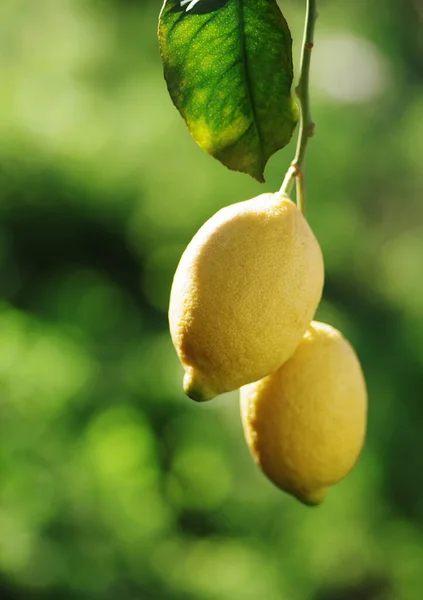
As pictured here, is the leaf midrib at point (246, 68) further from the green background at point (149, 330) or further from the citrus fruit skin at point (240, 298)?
the green background at point (149, 330)

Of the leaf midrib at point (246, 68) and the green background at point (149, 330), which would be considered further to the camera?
the green background at point (149, 330)

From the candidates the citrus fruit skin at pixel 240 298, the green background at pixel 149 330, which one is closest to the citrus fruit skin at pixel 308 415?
the citrus fruit skin at pixel 240 298

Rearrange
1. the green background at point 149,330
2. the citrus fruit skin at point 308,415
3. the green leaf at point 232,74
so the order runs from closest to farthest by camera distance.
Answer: the green leaf at point 232,74 < the citrus fruit skin at point 308,415 < the green background at point 149,330

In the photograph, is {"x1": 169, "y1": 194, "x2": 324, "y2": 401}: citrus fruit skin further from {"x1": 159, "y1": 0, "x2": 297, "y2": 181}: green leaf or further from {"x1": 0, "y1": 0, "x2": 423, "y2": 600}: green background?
{"x1": 0, "y1": 0, "x2": 423, "y2": 600}: green background

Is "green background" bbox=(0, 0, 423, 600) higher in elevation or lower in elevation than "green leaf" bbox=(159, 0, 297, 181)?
lower

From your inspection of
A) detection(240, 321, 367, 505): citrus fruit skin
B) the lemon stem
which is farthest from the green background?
the lemon stem

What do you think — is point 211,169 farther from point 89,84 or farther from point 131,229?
point 89,84

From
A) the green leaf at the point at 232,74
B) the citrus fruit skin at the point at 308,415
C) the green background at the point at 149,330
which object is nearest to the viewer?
the green leaf at the point at 232,74
